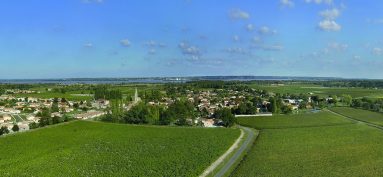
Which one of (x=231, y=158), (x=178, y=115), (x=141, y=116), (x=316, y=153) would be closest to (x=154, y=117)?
(x=141, y=116)

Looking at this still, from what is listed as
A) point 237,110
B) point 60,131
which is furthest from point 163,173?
point 237,110

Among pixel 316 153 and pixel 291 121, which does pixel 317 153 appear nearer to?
pixel 316 153

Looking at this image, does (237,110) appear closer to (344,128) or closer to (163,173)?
(344,128)

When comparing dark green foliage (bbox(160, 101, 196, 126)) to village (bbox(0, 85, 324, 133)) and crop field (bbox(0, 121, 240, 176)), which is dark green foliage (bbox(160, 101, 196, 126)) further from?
crop field (bbox(0, 121, 240, 176))

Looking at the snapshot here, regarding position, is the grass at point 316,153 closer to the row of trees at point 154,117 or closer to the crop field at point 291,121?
the crop field at point 291,121

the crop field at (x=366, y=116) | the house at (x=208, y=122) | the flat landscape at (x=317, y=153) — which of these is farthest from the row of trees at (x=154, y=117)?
the crop field at (x=366, y=116)
